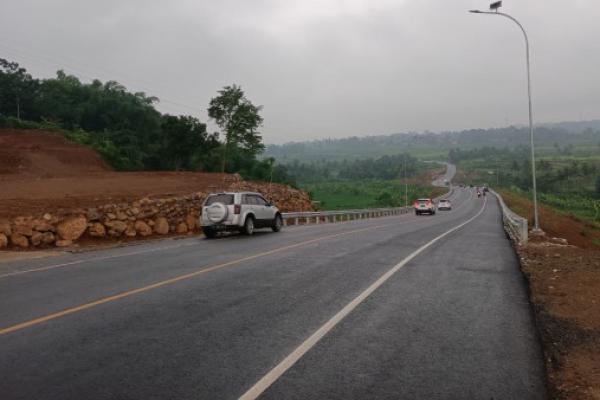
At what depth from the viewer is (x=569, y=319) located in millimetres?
7395

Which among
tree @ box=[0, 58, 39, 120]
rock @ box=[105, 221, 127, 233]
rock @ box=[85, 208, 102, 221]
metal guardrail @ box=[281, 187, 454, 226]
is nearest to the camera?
rock @ box=[85, 208, 102, 221]

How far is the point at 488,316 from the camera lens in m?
7.36

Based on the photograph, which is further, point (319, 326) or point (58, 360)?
point (319, 326)

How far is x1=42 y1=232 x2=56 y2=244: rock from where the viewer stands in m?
18.8

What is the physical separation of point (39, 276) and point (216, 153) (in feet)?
236

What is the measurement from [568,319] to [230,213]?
50.4 ft

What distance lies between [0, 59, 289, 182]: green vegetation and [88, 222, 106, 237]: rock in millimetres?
29988

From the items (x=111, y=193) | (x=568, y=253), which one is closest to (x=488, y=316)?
(x=568, y=253)

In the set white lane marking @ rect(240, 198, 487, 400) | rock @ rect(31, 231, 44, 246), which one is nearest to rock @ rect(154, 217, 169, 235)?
rock @ rect(31, 231, 44, 246)

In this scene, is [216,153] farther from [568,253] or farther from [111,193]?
Result: [568,253]

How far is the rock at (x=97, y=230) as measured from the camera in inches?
811

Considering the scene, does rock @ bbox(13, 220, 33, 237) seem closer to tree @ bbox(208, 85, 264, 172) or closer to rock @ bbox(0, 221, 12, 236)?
rock @ bbox(0, 221, 12, 236)

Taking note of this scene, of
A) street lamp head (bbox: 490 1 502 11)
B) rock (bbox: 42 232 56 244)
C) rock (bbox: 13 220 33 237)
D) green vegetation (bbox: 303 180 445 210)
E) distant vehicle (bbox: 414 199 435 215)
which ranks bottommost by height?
green vegetation (bbox: 303 180 445 210)

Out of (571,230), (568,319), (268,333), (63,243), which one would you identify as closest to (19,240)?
(63,243)
